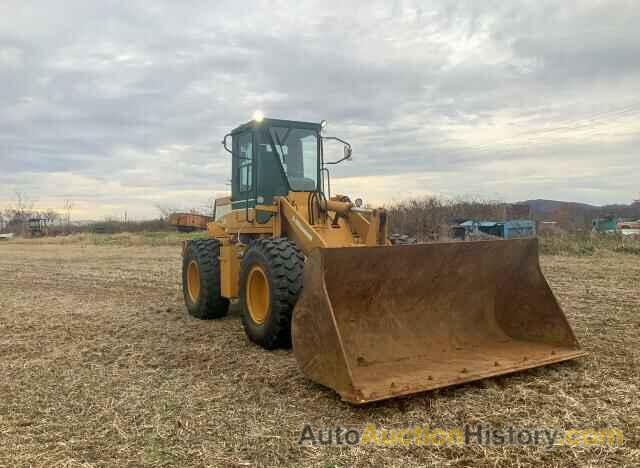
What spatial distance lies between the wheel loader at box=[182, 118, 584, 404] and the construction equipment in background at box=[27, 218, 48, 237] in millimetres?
48574

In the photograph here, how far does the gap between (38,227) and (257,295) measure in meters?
51.1

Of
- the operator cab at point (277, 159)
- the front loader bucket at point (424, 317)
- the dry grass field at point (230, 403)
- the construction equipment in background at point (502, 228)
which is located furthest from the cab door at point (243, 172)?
the construction equipment in background at point (502, 228)

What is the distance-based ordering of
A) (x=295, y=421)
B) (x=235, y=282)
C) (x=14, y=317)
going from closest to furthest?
(x=295, y=421) → (x=235, y=282) → (x=14, y=317)

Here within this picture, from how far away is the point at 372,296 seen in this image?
488 centimetres

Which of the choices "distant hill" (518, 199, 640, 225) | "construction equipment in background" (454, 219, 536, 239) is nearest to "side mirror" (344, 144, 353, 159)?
"construction equipment in background" (454, 219, 536, 239)

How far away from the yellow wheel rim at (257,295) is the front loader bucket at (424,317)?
113 centimetres

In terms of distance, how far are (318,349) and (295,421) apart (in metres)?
0.56

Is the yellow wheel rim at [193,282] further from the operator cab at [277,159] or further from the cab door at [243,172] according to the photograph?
the operator cab at [277,159]

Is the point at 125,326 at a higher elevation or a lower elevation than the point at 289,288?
lower

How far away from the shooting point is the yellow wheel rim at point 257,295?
5.54 metres

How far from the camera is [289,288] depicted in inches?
197

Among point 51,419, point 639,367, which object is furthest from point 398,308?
point 51,419

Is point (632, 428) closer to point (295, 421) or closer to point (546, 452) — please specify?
point (546, 452)

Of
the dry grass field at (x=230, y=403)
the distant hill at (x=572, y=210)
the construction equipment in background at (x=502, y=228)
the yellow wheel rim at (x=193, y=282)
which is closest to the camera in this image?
the dry grass field at (x=230, y=403)
